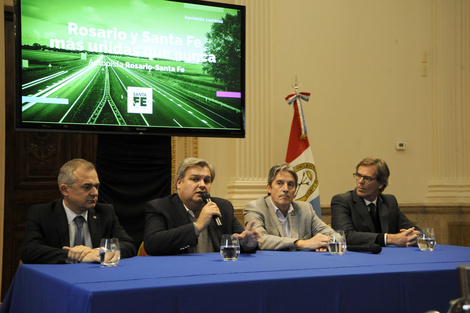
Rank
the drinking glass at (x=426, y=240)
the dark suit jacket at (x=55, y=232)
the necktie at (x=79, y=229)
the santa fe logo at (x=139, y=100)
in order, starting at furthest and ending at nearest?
the santa fe logo at (x=139, y=100), the drinking glass at (x=426, y=240), the necktie at (x=79, y=229), the dark suit jacket at (x=55, y=232)

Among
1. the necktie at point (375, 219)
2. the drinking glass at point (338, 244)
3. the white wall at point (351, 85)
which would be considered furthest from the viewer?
the white wall at point (351, 85)

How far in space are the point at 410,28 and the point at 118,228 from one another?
4775mm

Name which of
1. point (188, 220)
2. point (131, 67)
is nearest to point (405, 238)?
point (188, 220)

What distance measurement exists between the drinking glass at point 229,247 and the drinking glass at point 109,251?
51 cm

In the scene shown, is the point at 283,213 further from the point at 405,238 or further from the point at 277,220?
the point at 405,238

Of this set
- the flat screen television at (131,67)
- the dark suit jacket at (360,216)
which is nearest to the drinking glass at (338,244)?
the dark suit jacket at (360,216)

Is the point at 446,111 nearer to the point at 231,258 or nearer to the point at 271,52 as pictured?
the point at 271,52

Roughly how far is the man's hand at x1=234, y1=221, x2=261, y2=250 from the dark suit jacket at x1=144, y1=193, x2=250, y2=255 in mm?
254

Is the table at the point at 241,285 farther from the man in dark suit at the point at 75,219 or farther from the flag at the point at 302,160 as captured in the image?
the flag at the point at 302,160

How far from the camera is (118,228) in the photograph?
138 inches

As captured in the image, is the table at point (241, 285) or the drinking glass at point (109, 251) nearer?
the table at point (241, 285)

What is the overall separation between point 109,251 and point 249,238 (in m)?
0.84

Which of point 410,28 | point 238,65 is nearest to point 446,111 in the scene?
point 410,28

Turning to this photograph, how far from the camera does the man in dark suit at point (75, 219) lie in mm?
3211
